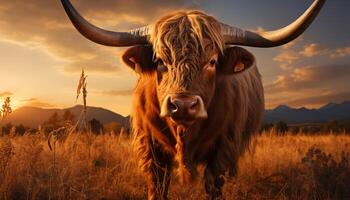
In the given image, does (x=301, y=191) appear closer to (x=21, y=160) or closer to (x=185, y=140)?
(x=185, y=140)

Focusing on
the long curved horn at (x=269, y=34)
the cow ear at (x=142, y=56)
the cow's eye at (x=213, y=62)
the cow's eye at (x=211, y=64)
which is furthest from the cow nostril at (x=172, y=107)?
the long curved horn at (x=269, y=34)

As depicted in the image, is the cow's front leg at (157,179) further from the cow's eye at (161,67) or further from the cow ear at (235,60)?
the cow ear at (235,60)

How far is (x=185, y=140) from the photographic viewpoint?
4797mm

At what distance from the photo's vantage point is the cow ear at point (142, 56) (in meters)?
4.72

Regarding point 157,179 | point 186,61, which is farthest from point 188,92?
point 157,179

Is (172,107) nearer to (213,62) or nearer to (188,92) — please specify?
(188,92)

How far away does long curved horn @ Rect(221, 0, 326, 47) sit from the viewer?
468 centimetres

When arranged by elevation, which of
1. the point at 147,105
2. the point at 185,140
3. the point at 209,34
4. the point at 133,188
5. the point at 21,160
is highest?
the point at 209,34

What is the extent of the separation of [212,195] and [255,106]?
9.93 ft

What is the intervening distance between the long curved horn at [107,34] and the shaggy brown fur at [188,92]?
1.02ft

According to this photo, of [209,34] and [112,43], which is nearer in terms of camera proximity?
[209,34]

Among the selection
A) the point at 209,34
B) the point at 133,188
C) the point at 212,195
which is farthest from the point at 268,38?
the point at 133,188

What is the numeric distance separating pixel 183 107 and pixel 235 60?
129cm

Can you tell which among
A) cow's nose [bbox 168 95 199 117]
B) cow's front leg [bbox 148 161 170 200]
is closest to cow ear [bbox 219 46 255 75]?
cow's nose [bbox 168 95 199 117]
